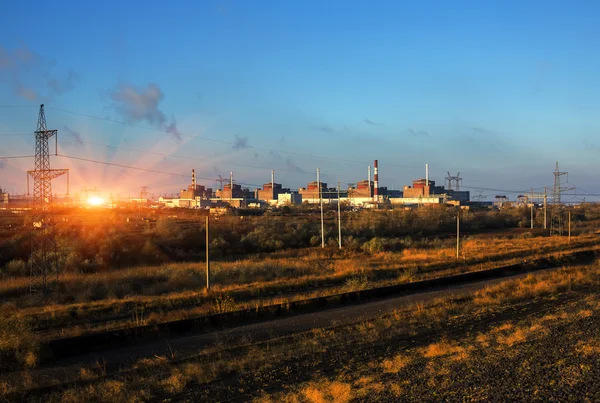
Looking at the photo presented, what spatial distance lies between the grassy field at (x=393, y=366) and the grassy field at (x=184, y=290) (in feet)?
14.4

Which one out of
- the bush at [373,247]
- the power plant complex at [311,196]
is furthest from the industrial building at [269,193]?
the bush at [373,247]

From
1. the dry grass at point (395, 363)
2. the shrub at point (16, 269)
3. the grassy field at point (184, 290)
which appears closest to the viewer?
the dry grass at point (395, 363)

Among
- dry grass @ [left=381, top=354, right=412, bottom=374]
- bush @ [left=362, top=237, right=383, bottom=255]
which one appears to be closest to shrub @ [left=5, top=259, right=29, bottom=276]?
bush @ [left=362, top=237, right=383, bottom=255]

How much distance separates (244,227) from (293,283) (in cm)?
3219

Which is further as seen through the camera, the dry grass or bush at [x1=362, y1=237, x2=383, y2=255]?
bush at [x1=362, y1=237, x2=383, y2=255]

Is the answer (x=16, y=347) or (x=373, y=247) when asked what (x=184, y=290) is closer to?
(x=16, y=347)

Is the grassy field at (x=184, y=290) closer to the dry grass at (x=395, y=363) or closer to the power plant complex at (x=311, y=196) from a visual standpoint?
the dry grass at (x=395, y=363)

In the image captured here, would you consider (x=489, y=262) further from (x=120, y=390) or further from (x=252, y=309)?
(x=120, y=390)

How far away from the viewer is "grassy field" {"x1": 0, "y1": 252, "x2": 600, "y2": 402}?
717 centimetres

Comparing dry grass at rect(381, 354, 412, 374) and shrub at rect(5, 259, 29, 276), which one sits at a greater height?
dry grass at rect(381, 354, 412, 374)

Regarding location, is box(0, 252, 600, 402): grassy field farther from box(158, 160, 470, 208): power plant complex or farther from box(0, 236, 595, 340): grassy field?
box(158, 160, 470, 208): power plant complex

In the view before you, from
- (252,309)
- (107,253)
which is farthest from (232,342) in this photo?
(107,253)

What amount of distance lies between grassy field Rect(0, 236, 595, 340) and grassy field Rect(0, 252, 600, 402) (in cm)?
438

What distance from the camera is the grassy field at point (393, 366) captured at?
7172 millimetres
